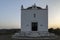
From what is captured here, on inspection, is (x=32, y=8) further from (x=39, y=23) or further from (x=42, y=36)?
(x=42, y=36)

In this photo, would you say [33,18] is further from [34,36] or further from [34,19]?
[34,36]

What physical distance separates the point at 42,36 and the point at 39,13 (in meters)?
2.93

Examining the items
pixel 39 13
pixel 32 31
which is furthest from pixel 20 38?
pixel 39 13

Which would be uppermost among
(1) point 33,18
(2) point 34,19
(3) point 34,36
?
(1) point 33,18

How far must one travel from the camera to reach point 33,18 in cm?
1967

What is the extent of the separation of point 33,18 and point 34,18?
108 mm

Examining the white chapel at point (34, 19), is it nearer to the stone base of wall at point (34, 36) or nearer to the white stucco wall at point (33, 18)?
the white stucco wall at point (33, 18)

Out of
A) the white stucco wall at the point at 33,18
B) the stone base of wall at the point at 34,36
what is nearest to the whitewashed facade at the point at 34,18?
the white stucco wall at the point at 33,18

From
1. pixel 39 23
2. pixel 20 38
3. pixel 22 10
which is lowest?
pixel 20 38

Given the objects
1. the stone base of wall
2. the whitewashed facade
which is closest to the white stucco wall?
the whitewashed facade

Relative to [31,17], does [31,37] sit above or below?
below

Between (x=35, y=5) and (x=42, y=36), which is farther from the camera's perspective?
(x=35, y=5)

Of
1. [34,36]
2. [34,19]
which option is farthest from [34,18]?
[34,36]

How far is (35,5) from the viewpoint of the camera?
768 inches
